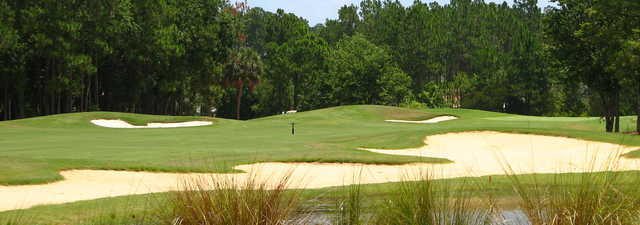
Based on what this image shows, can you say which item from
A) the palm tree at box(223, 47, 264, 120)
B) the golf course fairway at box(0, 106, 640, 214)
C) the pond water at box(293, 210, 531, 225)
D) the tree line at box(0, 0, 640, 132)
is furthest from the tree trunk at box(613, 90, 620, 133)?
the palm tree at box(223, 47, 264, 120)

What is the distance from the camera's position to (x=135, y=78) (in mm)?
69188

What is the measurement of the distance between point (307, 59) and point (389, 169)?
78551 mm

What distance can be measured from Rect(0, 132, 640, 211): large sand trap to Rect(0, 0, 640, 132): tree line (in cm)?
926

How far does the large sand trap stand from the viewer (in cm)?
1439

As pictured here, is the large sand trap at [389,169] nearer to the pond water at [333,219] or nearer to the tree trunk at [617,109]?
the pond water at [333,219]

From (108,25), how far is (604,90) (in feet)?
130

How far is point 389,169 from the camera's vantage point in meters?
19.7

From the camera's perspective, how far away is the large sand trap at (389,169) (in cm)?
1439

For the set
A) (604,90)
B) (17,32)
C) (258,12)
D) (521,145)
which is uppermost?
(258,12)

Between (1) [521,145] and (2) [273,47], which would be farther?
(2) [273,47]

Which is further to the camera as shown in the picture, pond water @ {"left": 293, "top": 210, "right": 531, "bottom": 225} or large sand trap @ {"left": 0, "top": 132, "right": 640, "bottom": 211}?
large sand trap @ {"left": 0, "top": 132, "right": 640, "bottom": 211}

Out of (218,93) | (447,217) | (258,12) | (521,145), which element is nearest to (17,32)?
(218,93)

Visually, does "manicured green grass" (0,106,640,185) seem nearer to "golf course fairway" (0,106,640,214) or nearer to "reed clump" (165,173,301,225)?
"golf course fairway" (0,106,640,214)

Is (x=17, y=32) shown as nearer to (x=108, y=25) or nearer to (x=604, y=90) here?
(x=108, y=25)
